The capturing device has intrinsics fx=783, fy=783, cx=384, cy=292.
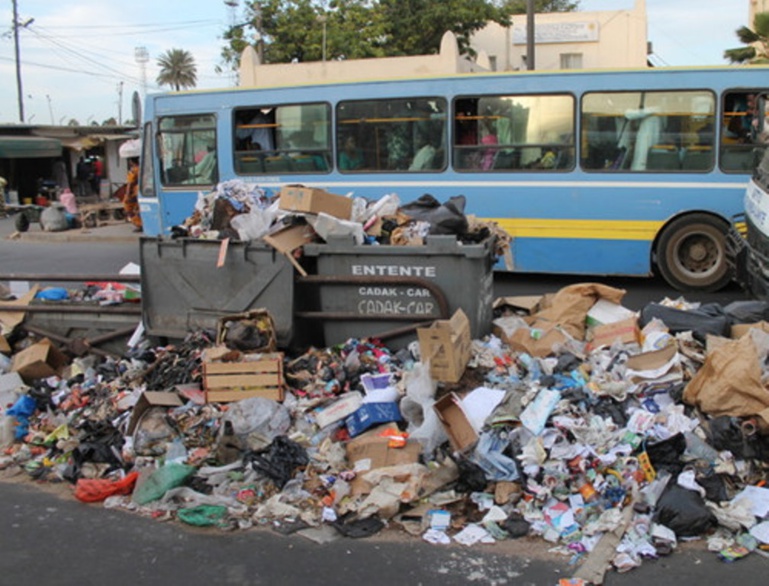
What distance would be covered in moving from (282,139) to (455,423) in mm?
7769

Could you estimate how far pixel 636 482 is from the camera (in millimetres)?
4203

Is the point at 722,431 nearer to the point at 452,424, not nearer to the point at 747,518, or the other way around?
the point at 747,518

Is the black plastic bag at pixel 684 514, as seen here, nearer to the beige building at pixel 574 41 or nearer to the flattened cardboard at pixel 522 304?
the flattened cardboard at pixel 522 304

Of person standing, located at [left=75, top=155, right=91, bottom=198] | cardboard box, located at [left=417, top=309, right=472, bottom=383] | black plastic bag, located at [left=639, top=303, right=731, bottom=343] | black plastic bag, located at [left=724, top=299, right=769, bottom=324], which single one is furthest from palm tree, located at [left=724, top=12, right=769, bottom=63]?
person standing, located at [left=75, top=155, right=91, bottom=198]

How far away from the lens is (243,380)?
17.4 ft

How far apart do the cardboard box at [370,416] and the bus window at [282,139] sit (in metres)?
6.90

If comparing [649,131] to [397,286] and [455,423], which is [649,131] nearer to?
[397,286]

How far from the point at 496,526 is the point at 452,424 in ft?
2.48

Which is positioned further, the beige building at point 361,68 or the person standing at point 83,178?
the person standing at point 83,178

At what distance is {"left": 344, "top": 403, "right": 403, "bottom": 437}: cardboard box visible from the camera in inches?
192

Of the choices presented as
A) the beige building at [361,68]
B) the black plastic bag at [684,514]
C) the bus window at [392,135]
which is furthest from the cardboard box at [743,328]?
the beige building at [361,68]

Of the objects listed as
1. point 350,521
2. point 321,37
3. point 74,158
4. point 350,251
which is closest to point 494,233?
point 350,251

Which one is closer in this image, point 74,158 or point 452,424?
point 452,424

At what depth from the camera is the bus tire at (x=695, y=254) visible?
9.66m
